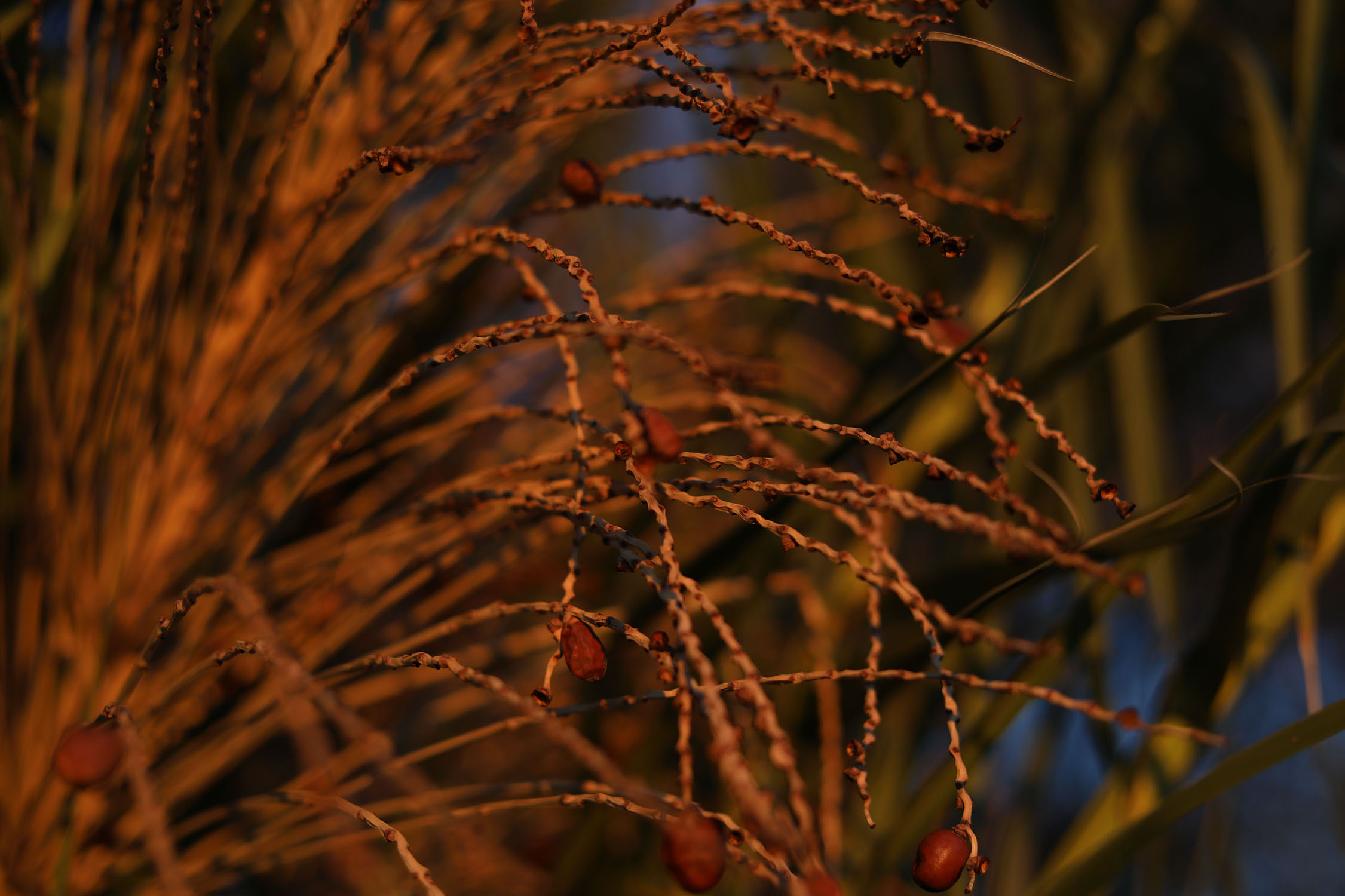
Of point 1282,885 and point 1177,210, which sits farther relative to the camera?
point 1282,885

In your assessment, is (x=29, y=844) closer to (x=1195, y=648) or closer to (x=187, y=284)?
(x=187, y=284)

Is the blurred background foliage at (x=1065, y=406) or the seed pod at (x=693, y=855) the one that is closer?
the seed pod at (x=693, y=855)

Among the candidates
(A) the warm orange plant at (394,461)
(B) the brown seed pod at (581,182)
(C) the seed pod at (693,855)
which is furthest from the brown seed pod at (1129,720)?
(B) the brown seed pod at (581,182)

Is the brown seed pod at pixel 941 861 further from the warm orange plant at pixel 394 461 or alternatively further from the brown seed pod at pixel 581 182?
the brown seed pod at pixel 581 182

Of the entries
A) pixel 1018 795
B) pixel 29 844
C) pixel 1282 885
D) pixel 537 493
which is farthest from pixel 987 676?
pixel 1282 885

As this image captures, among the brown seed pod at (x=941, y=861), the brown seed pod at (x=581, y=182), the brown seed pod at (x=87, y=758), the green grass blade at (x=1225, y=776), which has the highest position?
the brown seed pod at (x=581, y=182)

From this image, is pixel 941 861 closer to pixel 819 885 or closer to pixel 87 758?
pixel 819 885

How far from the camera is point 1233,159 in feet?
2.03

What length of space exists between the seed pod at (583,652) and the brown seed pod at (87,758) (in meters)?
0.12

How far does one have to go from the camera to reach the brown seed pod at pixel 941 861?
23 centimetres

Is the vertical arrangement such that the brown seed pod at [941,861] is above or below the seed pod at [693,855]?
below

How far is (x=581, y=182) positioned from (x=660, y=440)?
0.14m

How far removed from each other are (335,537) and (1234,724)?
1.63 ft

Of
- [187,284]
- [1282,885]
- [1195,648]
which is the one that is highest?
[187,284]
